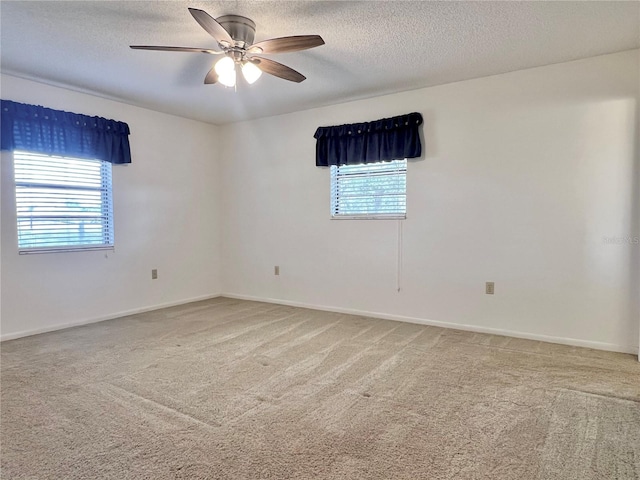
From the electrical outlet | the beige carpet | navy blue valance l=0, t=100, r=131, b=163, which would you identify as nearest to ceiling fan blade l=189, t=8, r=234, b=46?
the beige carpet

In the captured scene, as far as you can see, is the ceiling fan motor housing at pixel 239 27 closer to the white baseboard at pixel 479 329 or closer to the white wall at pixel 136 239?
the white wall at pixel 136 239

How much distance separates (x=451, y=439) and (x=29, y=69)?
4303 millimetres

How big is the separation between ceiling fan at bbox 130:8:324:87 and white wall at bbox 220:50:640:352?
181cm

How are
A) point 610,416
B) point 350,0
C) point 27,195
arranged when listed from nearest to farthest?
point 610,416
point 350,0
point 27,195

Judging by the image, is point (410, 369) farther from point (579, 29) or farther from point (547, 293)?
point (579, 29)

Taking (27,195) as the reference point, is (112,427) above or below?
below

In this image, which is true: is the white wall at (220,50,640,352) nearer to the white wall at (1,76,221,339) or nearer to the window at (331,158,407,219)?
the window at (331,158,407,219)

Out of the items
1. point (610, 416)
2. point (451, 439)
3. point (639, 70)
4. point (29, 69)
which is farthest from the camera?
point (29, 69)

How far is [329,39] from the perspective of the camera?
281 centimetres

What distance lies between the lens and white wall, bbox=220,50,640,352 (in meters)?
3.12

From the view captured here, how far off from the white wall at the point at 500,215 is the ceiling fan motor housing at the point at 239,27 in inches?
76.9

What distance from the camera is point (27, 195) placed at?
3.57 meters

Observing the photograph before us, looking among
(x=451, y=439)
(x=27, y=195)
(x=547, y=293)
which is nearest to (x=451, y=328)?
(x=547, y=293)

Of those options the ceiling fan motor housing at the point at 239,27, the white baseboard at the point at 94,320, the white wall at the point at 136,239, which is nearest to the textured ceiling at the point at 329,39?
the ceiling fan motor housing at the point at 239,27
